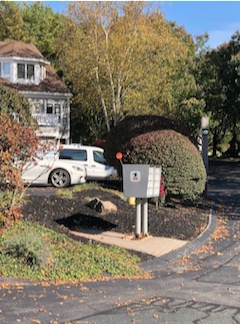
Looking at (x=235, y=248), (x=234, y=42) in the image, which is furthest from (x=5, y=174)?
(x=234, y=42)

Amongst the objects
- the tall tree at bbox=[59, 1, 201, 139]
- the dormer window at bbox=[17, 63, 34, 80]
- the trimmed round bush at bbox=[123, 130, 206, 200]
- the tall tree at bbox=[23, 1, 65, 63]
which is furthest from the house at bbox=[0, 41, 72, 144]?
the trimmed round bush at bbox=[123, 130, 206, 200]

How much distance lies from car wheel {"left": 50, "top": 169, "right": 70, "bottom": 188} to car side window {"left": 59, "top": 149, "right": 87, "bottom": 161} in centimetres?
247

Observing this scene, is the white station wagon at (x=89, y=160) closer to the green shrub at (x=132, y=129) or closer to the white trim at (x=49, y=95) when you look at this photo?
the green shrub at (x=132, y=129)

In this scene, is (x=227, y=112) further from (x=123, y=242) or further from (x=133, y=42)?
(x=123, y=242)

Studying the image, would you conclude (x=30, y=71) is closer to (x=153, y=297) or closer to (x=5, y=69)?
(x=5, y=69)

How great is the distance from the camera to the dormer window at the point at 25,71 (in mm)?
36438

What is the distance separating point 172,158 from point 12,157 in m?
5.53

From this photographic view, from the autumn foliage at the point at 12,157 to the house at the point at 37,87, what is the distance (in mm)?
27869

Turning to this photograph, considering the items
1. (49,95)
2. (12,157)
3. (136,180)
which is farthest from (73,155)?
(49,95)

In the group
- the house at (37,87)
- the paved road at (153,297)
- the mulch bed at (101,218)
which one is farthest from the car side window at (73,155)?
the house at (37,87)

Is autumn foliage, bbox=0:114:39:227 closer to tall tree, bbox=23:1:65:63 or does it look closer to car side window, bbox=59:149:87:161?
car side window, bbox=59:149:87:161

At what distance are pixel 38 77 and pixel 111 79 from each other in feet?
32.3

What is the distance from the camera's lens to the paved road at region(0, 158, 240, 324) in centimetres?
496

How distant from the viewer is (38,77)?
3706cm
